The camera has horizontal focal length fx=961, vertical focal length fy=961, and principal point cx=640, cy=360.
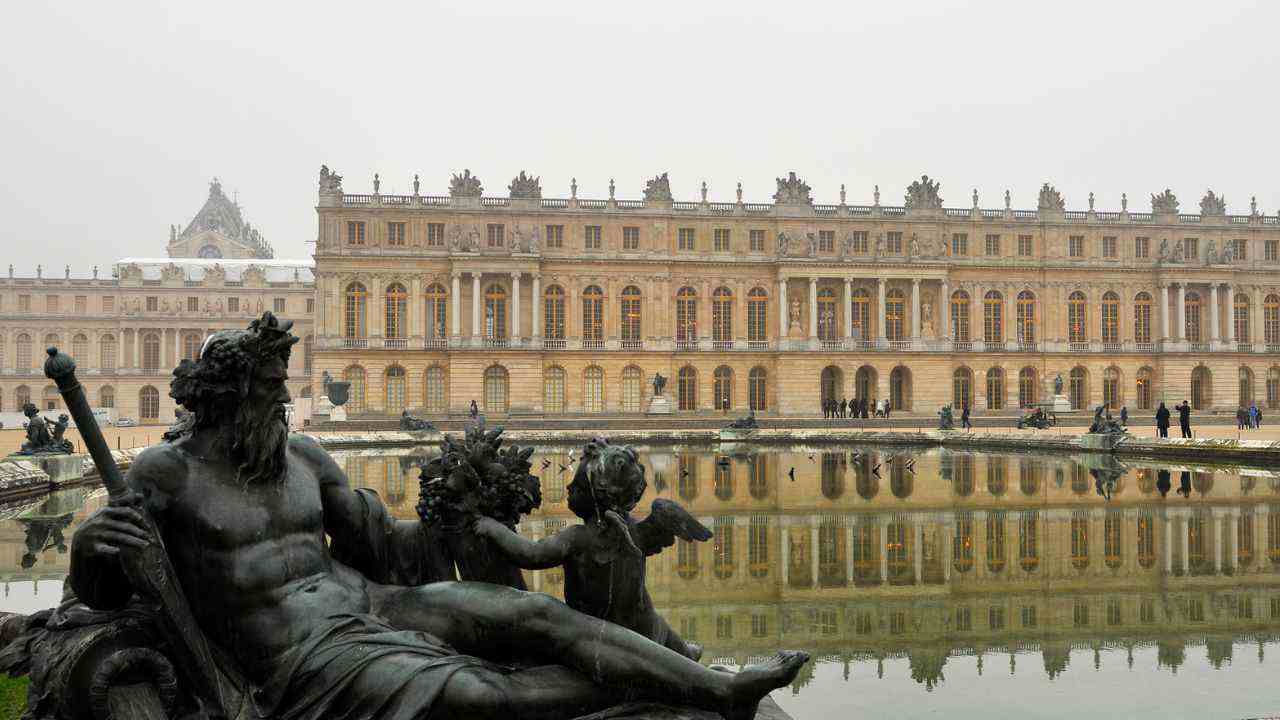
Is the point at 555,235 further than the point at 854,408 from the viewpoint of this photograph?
Yes

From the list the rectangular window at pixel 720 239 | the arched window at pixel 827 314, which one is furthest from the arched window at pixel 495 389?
the arched window at pixel 827 314

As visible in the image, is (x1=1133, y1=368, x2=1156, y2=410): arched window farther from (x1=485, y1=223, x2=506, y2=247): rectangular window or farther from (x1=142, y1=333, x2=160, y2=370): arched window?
(x1=142, y1=333, x2=160, y2=370): arched window

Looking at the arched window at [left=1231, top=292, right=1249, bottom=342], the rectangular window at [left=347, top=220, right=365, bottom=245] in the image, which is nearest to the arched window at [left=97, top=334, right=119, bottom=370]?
the rectangular window at [left=347, top=220, right=365, bottom=245]

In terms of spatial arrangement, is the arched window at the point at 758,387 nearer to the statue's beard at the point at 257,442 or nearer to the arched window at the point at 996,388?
the arched window at the point at 996,388

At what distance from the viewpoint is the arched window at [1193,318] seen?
201 feet

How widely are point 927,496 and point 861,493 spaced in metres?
1.20

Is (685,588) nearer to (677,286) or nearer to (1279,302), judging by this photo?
(677,286)

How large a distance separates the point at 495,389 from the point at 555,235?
976 centimetres

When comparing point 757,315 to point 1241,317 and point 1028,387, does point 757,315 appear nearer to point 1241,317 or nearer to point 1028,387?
point 1028,387

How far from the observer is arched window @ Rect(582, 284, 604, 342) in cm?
5753

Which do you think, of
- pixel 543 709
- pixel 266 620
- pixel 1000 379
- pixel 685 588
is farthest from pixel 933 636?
pixel 1000 379

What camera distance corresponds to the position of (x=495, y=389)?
56219 mm

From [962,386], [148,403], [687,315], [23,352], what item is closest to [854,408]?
[962,386]

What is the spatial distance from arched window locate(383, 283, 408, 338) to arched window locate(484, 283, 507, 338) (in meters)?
4.73
